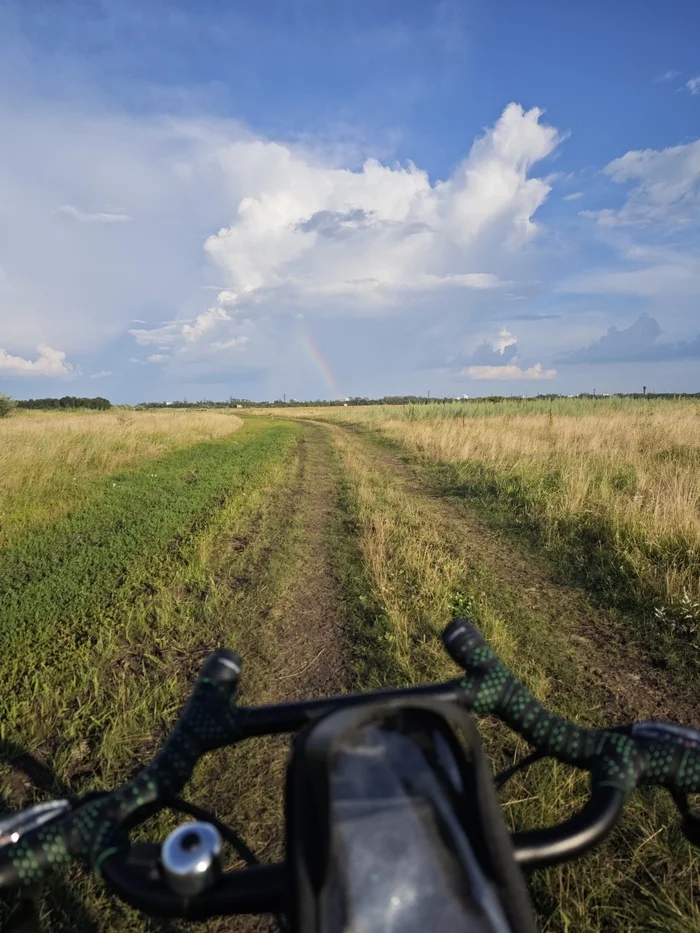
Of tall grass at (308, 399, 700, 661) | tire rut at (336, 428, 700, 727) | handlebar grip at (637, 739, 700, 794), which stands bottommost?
tire rut at (336, 428, 700, 727)

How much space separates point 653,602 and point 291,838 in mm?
4877

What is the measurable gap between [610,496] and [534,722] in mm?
6923

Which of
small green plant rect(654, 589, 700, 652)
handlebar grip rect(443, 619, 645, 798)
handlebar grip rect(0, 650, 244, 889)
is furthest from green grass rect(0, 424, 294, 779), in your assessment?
small green plant rect(654, 589, 700, 652)

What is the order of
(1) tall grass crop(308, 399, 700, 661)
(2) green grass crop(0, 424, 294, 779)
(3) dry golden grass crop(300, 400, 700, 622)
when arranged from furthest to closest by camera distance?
(3) dry golden grass crop(300, 400, 700, 622), (1) tall grass crop(308, 399, 700, 661), (2) green grass crop(0, 424, 294, 779)

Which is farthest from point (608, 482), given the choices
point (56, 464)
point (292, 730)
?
point (56, 464)

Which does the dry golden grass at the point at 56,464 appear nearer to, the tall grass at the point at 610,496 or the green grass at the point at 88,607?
the green grass at the point at 88,607

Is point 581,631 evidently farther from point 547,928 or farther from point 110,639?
point 110,639

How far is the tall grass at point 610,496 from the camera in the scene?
4836mm

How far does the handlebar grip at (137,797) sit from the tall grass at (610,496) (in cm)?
392

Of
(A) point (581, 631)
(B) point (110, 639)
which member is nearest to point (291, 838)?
(B) point (110, 639)

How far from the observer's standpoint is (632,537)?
578cm

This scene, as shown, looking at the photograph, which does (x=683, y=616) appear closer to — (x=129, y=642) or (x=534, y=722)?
(x=534, y=722)

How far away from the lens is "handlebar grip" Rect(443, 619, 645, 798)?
1.06 meters

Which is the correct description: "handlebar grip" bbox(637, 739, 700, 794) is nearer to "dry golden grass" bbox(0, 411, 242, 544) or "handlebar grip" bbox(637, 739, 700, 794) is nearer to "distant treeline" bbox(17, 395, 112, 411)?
"dry golden grass" bbox(0, 411, 242, 544)
